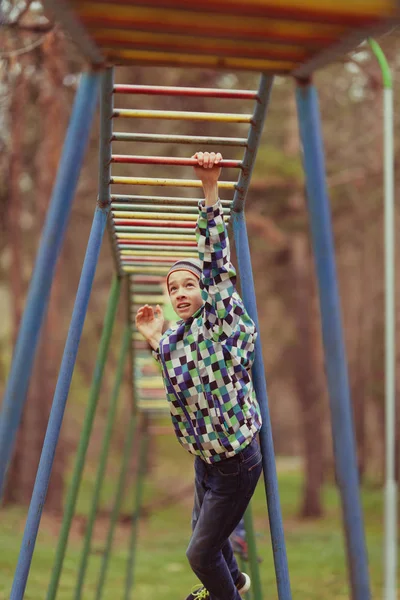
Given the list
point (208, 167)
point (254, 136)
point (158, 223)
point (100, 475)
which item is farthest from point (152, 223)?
point (100, 475)

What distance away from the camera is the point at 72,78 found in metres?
8.75

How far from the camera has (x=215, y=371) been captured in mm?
2576

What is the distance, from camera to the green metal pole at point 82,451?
341 centimetres

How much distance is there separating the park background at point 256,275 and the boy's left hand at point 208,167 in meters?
3.25

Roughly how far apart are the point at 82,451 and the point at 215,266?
1.37m

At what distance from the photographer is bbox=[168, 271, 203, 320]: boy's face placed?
2791 mm

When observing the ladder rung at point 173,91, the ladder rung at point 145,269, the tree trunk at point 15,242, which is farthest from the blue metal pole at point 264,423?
the tree trunk at point 15,242

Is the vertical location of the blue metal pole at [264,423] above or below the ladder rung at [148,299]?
below

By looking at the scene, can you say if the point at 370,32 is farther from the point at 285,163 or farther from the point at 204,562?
the point at 285,163

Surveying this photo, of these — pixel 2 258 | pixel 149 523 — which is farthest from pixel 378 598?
pixel 2 258

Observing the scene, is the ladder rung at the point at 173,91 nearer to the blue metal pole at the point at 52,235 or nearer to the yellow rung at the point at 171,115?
the yellow rung at the point at 171,115

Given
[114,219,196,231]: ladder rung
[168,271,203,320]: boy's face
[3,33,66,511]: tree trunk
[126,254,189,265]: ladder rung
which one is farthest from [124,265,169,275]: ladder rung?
[3,33,66,511]: tree trunk

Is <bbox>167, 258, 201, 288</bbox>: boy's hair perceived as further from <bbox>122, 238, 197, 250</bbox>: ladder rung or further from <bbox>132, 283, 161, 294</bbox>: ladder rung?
<bbox>132, 283, 161, 294</bbox>: ladder rung

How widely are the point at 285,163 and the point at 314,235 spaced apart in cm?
1004
